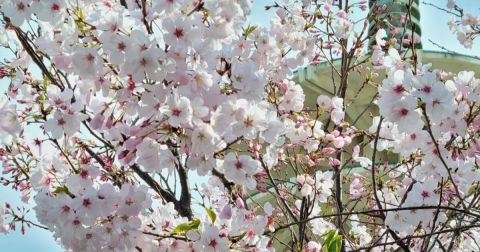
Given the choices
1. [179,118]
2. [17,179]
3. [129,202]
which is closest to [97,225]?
[129,202]

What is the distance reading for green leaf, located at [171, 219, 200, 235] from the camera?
296 centimetres

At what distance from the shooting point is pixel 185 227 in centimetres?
299

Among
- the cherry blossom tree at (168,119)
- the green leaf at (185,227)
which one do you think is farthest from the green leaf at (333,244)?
the green leaf at (185,227)

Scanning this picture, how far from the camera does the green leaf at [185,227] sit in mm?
2965

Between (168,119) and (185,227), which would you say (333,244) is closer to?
(185,227)

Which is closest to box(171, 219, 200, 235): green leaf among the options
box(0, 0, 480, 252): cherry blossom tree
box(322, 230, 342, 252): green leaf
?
box(0, 0, 480, 252): cherry blossom tree

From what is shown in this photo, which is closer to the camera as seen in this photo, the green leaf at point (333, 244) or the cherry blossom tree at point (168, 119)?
the cherry blossom tree at point (168, 119)

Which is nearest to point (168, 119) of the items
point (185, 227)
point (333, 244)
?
point (185, 227)

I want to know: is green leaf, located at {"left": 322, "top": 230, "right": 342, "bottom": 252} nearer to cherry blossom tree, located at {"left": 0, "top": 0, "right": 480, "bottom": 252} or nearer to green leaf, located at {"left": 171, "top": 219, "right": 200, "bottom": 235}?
cherry blossom tree, located at {"left": 0, "top": 0, "right": 480, "bottom": 252}

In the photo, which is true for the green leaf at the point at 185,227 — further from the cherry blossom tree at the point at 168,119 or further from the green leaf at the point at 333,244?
the green leaf at the point at 333,244

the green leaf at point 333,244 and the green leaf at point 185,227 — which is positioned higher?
the green leaf at point 333,244

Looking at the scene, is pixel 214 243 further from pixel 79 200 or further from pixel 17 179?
pixel 17 179

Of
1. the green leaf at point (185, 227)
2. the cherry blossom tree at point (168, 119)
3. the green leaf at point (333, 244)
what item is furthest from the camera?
the green leaf at point (333, 244)

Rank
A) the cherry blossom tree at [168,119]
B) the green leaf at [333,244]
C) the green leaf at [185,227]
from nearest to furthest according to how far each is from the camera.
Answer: the cherry blossom tree at [168,119] → the green leaf at [185,227] → the green leaf at [333,244]
